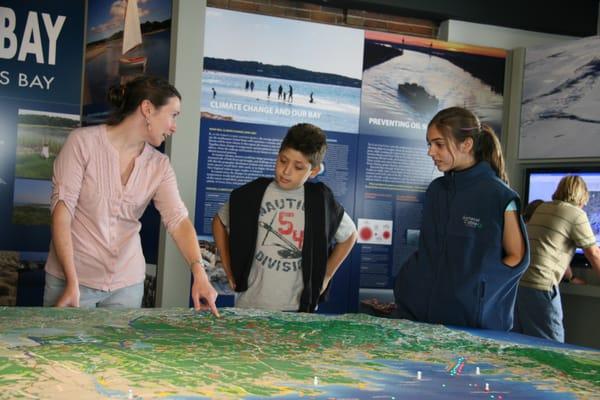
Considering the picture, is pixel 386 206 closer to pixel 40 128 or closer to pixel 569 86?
pixel 569 86

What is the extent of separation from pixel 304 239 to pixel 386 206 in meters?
2.24

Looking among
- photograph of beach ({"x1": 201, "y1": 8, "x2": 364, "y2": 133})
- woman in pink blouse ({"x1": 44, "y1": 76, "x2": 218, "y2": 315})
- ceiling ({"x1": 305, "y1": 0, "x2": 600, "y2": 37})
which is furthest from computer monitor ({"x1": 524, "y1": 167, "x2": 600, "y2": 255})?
woman in pink blouse ({"x1": 44, "y1": 76, "x2": 218, "y2": 315})

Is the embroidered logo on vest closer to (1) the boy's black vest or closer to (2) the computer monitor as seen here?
(1) the boy's black vest

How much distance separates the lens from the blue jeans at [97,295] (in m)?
2.74

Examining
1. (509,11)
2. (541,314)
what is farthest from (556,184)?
(509,11)

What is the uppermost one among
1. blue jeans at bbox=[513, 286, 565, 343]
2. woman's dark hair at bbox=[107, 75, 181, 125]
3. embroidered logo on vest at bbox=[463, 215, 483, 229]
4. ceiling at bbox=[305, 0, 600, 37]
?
ceiling at bbox=[305, 0, 600, 37]

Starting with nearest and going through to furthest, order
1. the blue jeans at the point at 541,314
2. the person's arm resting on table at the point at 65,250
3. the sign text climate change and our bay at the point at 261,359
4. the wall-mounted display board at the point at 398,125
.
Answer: the sign text climate change and our bay at the point at 261,359, the person's arm resting on table at the point at 65,250, the blue jeans at the point at 541,314, the wall-mounted display board at the point at 398,125

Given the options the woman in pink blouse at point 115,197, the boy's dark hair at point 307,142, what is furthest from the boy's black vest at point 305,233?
the woman in pink blouse at point 115,197

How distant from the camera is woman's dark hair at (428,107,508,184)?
2.85m

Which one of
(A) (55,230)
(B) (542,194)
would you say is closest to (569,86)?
(B) (542,194)

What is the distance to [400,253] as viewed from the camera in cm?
529

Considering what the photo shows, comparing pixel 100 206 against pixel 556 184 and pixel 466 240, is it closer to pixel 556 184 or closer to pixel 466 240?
pixel 466 240

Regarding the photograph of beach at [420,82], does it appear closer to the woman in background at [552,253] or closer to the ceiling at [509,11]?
the ceiling at [509,11]

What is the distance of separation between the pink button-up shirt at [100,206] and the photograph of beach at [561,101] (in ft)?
10.7
